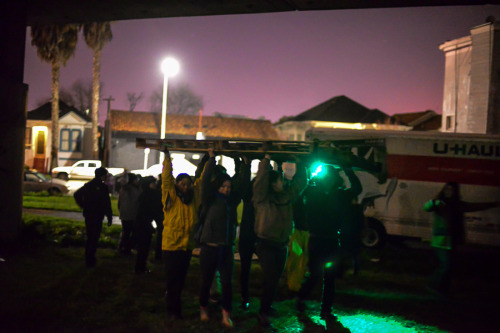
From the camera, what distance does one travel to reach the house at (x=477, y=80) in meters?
26.7

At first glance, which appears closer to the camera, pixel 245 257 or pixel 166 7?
pixel 245 257

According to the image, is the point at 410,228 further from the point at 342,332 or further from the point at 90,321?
the point at 90,321

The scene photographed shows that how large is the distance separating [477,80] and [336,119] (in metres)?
26.5

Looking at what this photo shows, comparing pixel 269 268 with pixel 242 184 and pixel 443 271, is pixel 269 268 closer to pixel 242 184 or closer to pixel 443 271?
pixel 242 184

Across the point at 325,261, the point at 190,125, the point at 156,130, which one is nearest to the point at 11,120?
the point at 325,261

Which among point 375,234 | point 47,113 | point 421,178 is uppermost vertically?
point 47,113

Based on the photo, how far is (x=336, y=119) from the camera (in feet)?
177

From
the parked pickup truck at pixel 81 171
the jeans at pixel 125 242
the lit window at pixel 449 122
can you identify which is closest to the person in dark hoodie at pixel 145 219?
the jeans at pixel 125 242

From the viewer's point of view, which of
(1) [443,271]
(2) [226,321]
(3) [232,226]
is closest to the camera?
(2) [226,321]

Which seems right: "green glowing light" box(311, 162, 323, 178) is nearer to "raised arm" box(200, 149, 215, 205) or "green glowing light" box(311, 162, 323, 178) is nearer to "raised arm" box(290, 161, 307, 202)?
"raised arm" box(290, 161, 307, 202)

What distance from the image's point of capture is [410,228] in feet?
41.5

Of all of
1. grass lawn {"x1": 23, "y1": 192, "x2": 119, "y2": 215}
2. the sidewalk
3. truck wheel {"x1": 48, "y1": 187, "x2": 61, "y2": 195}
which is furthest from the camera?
truck wheel {"x1": 48, "y1": 187, "x2": 61, "y2": 195}

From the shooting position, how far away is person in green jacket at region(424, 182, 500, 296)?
26.3 feet

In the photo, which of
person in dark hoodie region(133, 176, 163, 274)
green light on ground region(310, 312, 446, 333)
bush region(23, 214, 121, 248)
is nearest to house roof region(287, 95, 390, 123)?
bush region(23, 214, 121, 248)
